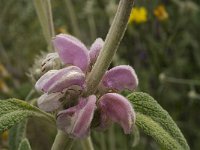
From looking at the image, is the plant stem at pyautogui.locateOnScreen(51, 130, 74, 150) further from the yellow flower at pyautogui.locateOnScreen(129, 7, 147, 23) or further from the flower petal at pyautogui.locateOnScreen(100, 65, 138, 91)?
the yellow flower at pyautogui.locateOnScreen(129, 7, 147, 23)

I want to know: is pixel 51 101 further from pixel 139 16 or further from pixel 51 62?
pixel 139 16

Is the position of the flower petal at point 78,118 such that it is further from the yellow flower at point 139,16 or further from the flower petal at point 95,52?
the yellow flower at point 139,16

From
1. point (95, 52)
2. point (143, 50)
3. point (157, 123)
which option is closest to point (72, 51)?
point (95, 52)

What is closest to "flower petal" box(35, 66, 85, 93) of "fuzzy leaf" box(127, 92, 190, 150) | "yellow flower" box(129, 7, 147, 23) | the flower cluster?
the flower cluster

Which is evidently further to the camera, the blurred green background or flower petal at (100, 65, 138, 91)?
the blurred green background

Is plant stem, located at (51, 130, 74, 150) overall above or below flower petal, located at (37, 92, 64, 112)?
below

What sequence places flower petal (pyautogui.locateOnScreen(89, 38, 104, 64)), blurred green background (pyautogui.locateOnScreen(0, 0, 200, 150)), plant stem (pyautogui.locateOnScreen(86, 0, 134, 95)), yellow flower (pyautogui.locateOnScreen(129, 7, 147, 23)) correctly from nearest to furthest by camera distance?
plant stem (pyautogui.locateOnScreen(86, 0, 134, 95))
flower petal (pyautogui.locateOnScreen(89, 38, 104, 64))
blurred green background (pyautogui.locateOnScreen(0, 0, 200, 150))
yellow flower (pyautogui.locateOnScreen(129, 7, 147, 23))

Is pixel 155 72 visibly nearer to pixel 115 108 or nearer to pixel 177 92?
pixel 177 92

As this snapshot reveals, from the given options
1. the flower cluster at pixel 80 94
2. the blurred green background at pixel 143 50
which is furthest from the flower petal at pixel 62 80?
the blurred green background at pixel 143 50
